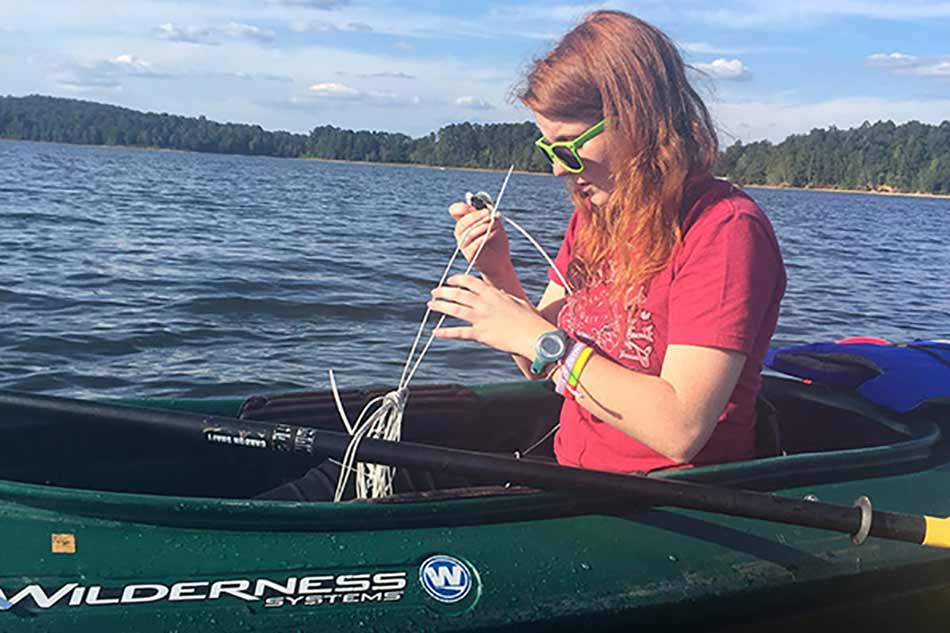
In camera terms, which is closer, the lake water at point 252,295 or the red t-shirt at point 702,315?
the red t-shirt at point 702,315

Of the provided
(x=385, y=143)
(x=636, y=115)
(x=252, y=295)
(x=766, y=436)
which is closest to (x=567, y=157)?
(x=636, y=115)

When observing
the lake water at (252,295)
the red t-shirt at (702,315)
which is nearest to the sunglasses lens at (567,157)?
the red t-shirt at (702,315)

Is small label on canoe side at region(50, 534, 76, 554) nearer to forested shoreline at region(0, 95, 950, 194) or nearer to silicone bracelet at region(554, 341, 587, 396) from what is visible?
silicone bracelet at region(554, 341, 587, 396)

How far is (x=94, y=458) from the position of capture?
3.68 metres

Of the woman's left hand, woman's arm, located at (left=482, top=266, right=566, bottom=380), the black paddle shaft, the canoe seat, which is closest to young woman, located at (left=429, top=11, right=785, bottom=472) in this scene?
the woman's left hand

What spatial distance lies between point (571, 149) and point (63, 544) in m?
1.81

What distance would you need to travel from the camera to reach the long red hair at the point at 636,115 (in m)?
2.64

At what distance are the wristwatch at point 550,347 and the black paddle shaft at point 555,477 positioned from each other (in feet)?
1.02

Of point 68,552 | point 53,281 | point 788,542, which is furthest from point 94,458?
point 53,281

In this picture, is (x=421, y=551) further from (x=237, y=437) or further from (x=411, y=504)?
(x=237, y=437)

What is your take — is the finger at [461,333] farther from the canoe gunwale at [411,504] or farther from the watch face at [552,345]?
the canoe gunwale at [411,504]

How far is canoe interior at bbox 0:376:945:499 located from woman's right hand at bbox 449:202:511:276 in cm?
89

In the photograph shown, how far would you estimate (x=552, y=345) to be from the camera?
8.64 feet

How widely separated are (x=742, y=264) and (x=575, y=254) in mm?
802
